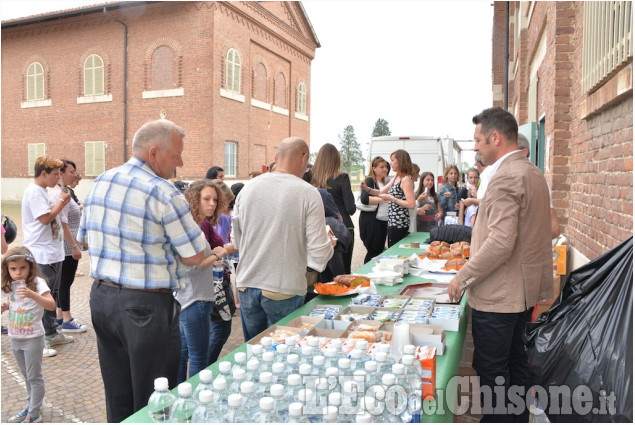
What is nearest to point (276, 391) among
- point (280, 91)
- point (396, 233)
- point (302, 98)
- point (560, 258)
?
point (560, 258)

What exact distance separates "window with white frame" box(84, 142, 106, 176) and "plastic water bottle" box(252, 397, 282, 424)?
83.8 ft

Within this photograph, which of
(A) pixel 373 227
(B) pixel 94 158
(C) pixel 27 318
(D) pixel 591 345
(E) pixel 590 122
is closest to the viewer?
(D) pixel 591 345

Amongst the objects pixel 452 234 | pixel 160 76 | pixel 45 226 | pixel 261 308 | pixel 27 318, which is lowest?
pixel 27 318

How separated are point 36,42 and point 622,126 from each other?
1181 inches

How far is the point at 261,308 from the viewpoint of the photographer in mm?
3424

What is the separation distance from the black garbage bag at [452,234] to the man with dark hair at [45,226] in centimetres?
421

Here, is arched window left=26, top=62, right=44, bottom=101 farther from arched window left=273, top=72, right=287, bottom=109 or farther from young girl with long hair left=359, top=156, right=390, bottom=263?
young girl with long hair left=359, top=156, right=390, bottom=263

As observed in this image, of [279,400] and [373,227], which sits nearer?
[279,400]

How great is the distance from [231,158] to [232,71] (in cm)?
406

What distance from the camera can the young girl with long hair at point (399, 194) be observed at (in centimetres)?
704

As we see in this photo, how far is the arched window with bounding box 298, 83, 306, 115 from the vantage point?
102 ft

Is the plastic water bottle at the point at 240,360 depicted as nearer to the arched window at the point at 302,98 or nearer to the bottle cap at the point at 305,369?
the bottle cap at the point at 305,369

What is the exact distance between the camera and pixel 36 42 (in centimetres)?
2703

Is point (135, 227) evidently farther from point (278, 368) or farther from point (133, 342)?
point (278, 368)
